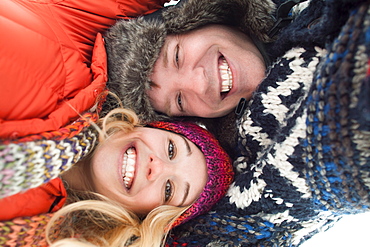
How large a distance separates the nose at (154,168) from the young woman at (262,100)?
27 cm

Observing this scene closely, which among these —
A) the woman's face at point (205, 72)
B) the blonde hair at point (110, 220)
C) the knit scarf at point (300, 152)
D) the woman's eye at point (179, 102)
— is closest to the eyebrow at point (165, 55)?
the woman's face at point (205, 72)

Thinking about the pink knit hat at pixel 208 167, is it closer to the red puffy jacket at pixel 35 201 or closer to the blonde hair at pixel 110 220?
the blonde hair at pixel 110 220

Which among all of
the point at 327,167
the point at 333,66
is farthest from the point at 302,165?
the point at 333,66

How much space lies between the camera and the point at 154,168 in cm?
125

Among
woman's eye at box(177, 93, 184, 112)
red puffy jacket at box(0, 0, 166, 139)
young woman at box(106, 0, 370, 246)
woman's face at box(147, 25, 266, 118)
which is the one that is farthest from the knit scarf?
red puffy jacket at box(0, 0, 166, 139)

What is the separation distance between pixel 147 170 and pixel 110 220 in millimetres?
285

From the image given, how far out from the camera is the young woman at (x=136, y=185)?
4.07ft

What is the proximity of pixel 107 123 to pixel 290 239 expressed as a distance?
0.89 meters

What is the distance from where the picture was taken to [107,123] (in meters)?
1.34

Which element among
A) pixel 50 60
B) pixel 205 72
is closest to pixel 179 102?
pixel 205 72

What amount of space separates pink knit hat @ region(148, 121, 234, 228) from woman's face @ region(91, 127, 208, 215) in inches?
1.2

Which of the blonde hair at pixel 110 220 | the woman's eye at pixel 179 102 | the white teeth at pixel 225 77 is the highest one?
the white teeth at pixel 225 77

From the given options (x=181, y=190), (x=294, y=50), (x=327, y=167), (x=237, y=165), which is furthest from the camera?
(x=237, y=165)

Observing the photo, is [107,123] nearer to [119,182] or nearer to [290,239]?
[119,182]
